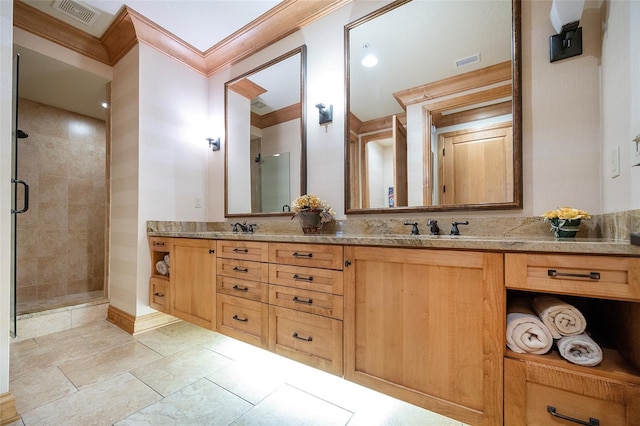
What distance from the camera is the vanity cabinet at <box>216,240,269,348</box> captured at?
1.61 meters

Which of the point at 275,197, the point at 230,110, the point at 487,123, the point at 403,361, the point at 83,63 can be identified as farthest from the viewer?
the point at 230,110

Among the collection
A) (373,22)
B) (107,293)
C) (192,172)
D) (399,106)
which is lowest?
(107,293)

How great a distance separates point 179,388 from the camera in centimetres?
161

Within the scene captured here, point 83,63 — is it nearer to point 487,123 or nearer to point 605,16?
point 487,123

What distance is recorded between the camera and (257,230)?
2.51m

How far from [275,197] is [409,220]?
122 centimetres

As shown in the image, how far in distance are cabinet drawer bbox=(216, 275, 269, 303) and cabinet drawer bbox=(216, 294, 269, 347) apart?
0.03 meters

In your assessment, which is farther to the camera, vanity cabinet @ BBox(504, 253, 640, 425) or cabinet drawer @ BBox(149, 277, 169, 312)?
cabinet drawer @ BBox(149, 277, 169, 312)

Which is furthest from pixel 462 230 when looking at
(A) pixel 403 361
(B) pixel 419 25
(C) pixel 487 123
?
(B) pixel 419 25

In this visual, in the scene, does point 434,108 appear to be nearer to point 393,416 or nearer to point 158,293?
point 393,416

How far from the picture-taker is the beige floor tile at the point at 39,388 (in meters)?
1.48

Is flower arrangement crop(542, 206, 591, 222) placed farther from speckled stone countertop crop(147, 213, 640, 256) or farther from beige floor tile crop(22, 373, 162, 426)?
beige floor tile crop(22, 373, 162, 426)

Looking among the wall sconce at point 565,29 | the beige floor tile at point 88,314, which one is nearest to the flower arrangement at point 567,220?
the wall sconce at point 565,29

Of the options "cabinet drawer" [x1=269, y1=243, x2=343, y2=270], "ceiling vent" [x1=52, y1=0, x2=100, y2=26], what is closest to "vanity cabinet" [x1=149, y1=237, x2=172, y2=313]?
"cabinet drawer" [x1=269, y1=243, x2=343, y2=270]
